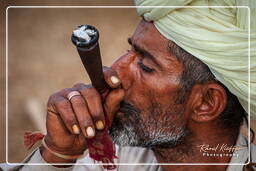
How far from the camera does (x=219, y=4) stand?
2.96m

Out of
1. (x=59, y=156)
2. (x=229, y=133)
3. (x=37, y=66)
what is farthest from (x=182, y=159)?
(x=37, y=66)

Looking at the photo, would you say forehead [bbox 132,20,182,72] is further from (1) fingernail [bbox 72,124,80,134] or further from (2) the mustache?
(1) fingernail [bbox 72,124,80,134]

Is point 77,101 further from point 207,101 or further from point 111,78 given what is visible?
point 207,101

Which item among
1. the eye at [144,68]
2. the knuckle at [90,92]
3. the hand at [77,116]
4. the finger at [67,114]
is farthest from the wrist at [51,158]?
the eye at [144,68]

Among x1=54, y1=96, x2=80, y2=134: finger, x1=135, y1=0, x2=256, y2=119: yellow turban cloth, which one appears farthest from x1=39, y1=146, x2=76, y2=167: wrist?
x1=135, y1=0, x2=256, y2=119: yellow turban cloth

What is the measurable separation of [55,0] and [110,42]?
1.12 feet

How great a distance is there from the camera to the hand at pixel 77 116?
2.92 metres

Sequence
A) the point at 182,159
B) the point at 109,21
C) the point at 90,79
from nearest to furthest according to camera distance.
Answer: the point at 90,79
the point at 182,159
the point at 109,21

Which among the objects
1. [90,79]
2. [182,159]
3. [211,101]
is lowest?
[182,159]

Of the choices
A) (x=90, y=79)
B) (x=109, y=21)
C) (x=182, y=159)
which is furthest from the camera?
(x=109, y=21)

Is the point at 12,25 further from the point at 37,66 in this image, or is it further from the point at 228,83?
the point at 228,83

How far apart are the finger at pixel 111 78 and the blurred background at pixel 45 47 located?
23 cm

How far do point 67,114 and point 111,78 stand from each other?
186mm

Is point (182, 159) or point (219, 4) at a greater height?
point (219, 4)
